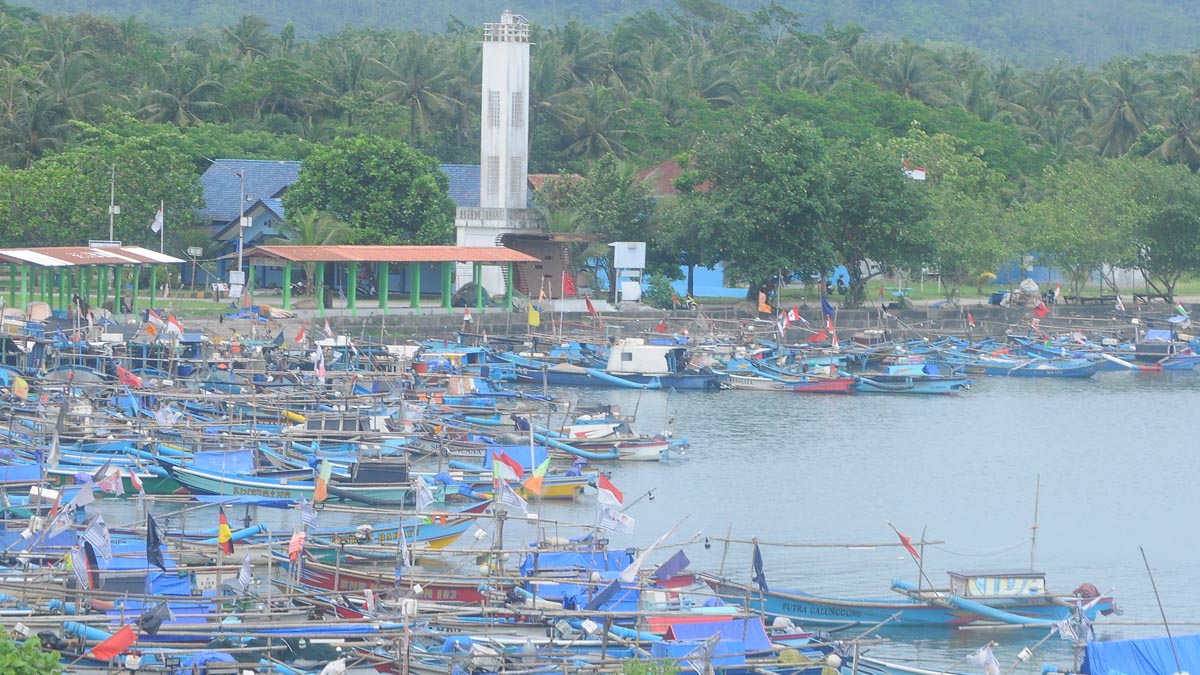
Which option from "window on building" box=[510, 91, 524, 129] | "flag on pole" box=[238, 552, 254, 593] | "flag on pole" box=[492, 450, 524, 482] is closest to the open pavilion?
"window on building" box=[510, 91, 524, 129]

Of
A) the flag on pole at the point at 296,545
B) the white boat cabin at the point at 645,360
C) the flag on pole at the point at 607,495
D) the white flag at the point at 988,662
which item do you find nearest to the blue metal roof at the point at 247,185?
the white boat cabin at the point at 645,360

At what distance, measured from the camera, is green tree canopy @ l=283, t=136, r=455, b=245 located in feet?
209

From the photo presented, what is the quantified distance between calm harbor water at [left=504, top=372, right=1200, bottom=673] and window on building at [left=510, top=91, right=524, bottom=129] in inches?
674

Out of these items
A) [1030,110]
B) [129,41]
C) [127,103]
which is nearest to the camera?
[127,103]

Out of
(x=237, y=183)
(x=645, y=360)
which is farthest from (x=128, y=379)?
(x=237, y=183)

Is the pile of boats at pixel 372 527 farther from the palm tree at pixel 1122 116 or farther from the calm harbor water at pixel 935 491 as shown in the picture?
the palm tree at pixel 1122 116

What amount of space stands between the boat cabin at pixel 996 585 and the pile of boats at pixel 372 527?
0.14ft

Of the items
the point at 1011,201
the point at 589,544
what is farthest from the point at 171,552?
the point at 1011,201

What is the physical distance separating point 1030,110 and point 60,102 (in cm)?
5467

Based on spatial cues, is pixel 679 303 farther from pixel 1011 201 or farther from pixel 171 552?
pixel 171 552

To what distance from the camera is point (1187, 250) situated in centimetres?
7412

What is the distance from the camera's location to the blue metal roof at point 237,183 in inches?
2650

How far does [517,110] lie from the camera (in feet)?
223

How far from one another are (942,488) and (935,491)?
48 cm
